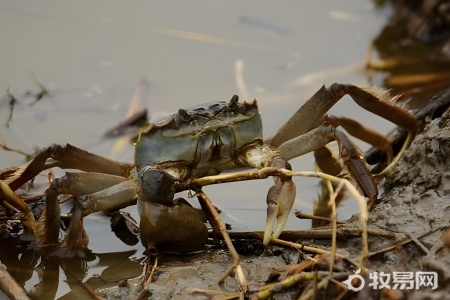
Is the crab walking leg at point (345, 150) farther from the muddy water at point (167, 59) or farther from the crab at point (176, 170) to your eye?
the muddy water at point (167, 59)

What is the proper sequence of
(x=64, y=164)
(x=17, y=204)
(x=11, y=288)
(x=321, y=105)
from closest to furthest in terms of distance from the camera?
(x=11, y=288) → (x=17, y=204) → (x=64, y=164) → (x=321, y=105)

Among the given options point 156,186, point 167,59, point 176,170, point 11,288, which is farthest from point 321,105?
point 167,59

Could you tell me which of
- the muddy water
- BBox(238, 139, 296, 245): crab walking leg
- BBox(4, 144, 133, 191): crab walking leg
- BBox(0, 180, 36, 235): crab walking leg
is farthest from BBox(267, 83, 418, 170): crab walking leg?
BBox(0, 180, 36, 235): crab walking leg

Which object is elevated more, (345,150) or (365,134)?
(345,150)

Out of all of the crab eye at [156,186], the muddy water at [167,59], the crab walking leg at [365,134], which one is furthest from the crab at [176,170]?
the muddy water at [167,59]

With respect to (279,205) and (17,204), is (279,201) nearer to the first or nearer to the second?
(279,205)

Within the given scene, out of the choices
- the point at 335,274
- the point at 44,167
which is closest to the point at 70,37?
the point at 44,167

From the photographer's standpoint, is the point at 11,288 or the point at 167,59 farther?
the point at 167,59

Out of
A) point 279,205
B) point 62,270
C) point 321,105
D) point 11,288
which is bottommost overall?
point 62,270
